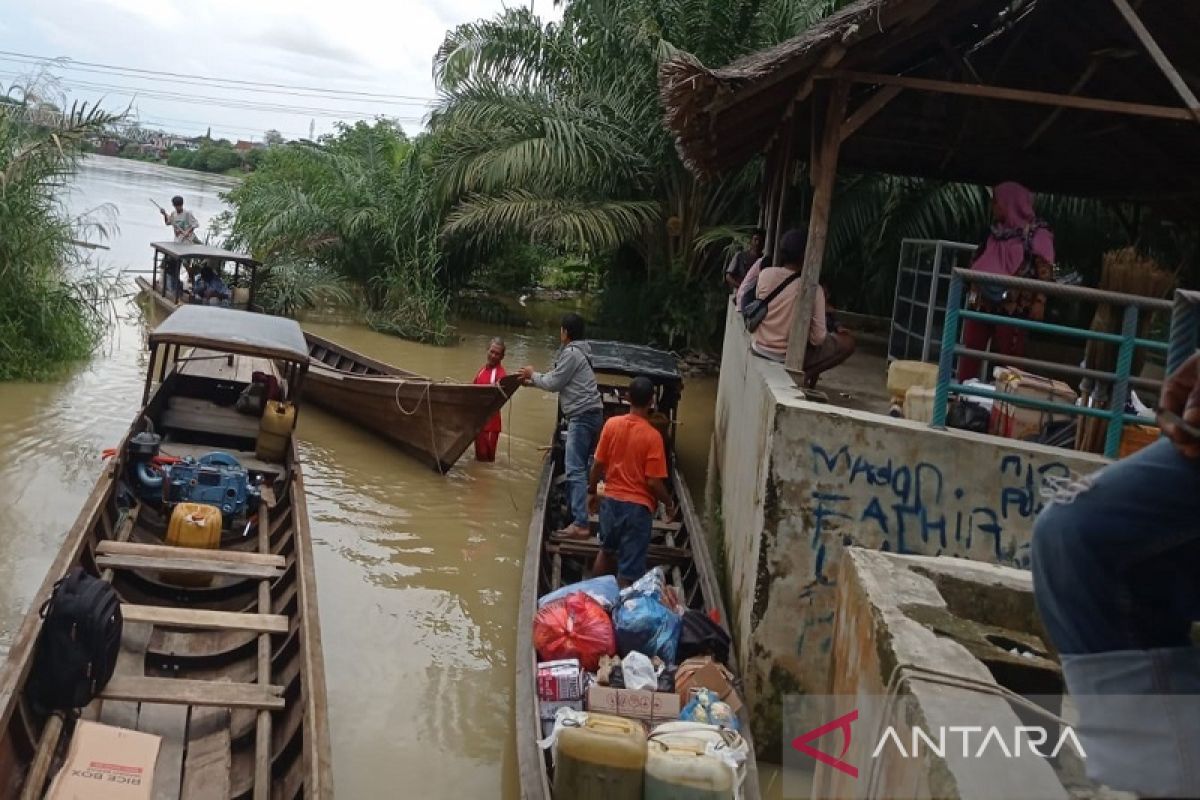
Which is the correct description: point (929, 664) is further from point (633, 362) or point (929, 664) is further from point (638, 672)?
point (633, 362)

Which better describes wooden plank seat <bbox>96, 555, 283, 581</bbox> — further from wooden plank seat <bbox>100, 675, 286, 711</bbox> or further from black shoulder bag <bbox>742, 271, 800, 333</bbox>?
black shoulder bag <bbox>742, 271, 800, 333</bbox>

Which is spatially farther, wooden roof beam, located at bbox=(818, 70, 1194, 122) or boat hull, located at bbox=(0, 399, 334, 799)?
wooden roof beam, located at bbox=(818, 70, 1194, 122)

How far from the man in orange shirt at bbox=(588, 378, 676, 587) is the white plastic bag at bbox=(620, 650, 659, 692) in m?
1.23

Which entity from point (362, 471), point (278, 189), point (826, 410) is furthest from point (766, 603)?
point (278, 189)

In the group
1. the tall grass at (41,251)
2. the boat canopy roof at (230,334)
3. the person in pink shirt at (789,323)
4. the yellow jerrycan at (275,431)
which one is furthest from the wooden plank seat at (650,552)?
the tall grass at (41,251)

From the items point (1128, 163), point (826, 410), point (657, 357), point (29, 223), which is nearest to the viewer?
point (826, 410)

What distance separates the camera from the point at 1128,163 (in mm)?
9117

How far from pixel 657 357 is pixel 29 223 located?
7.45 meters

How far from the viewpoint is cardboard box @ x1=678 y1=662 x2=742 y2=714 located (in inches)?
204

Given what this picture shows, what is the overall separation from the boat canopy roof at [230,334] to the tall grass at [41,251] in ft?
13.6

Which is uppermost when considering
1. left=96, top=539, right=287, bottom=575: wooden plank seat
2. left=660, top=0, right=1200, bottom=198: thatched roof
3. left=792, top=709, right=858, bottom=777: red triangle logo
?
left=660, top=0, right=1200, bottom=198: thatched roof

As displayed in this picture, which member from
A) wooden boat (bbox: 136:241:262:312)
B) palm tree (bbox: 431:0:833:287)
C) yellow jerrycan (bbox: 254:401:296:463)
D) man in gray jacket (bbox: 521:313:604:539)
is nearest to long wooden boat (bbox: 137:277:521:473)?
man in gray jacket (bbox: 521:313:604:539)

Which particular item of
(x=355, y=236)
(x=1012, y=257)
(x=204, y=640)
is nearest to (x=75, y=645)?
(x=204, y=640)

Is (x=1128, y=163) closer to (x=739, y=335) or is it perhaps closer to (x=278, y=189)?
(x=739, y=335)
